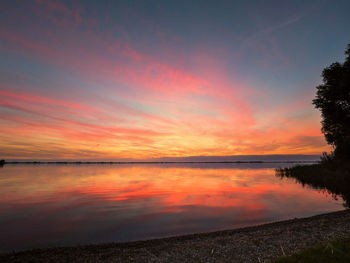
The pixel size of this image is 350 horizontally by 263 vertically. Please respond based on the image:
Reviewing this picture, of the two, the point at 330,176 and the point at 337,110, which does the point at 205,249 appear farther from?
the point at 330,176

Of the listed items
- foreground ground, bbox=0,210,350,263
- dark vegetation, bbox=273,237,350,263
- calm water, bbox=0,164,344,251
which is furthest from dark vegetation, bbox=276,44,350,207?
dark vegetation, bbox=273,237,350,263

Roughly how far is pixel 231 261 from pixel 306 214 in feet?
60.7

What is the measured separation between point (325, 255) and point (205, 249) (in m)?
5.84

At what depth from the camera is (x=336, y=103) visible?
41.5m

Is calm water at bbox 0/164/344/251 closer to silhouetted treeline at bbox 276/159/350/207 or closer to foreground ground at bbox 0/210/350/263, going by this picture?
foreground ground at bbox 0/210/350/263

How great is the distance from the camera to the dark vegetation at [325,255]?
8.49m

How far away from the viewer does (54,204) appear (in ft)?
92.9

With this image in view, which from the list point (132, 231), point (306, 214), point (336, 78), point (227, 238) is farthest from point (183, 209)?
point (336, 78)

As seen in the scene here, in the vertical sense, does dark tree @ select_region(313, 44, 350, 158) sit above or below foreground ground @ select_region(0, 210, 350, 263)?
above

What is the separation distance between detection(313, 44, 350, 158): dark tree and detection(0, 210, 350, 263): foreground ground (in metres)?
32.7

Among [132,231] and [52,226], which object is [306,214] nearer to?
[132,231]

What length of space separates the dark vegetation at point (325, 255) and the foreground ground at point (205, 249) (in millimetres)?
1178

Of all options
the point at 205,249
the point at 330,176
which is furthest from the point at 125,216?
the point at 330,176

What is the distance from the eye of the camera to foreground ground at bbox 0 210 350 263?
10718 mm
